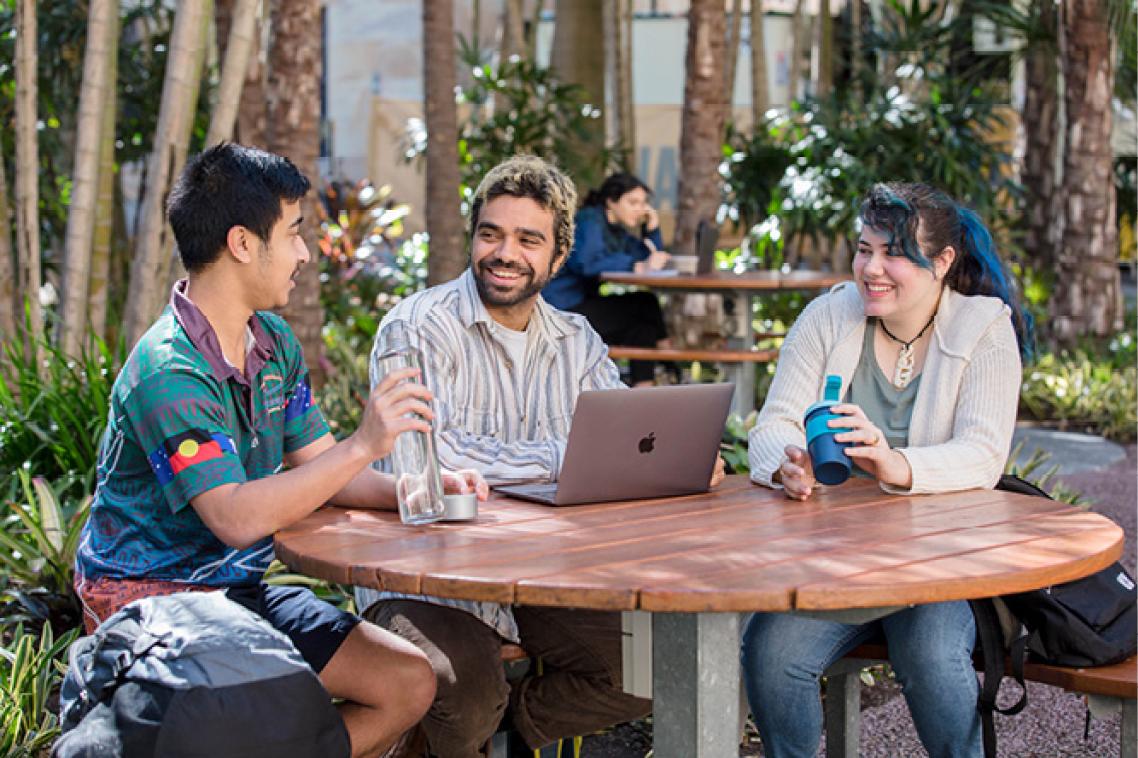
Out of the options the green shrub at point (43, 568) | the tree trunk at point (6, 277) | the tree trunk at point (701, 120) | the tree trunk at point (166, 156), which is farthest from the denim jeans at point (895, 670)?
the tree trunk at point (701, 120)

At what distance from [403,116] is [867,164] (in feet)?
24.1

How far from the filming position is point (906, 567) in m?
2.49

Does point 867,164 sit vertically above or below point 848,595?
Answer: above

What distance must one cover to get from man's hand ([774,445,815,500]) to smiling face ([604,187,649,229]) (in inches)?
235

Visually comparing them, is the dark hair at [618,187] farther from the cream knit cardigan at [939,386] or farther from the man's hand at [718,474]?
the man's hand at [718,474]

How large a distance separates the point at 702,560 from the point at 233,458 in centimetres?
88

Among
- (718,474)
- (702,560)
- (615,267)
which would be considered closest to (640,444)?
(718,474)

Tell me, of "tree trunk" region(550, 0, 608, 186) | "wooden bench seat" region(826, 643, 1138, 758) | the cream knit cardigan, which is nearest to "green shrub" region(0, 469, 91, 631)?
the cream knit cardigan

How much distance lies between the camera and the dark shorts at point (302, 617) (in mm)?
2865

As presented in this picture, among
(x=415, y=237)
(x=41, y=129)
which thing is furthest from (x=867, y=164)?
(x=41, y=129)

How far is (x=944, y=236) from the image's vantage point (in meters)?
3.64

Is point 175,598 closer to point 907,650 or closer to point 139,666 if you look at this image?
point 139,666

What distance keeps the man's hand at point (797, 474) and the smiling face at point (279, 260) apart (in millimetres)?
1064

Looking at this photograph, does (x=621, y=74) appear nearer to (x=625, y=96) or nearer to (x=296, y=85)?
(x=625, y=96)
